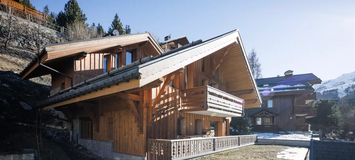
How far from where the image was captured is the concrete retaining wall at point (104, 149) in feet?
34.3

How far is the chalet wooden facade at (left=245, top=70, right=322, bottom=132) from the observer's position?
30.1 metres

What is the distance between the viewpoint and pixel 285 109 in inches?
1240

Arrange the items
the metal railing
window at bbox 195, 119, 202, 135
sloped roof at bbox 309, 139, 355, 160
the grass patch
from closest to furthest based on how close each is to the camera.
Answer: sloped roof at bbox 309, 139, 355, 160, the grass patch, window at bbox 195, 119, 202, 135, the metal railing

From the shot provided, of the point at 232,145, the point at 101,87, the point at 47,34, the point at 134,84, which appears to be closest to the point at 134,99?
the point at 101,87

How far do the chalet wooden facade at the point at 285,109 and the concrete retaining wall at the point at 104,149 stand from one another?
24986 mm

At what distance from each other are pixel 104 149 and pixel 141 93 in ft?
12.7

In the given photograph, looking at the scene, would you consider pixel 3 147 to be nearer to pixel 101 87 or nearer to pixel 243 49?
pixel 101 87

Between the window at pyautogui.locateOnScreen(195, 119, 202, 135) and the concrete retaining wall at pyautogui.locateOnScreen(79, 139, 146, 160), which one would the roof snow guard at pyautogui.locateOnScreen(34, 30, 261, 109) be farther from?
the window at pyautogui.locateOnScreen(195, 119, 202, 135)

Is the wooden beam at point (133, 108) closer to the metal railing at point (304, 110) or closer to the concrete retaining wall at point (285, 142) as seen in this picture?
→ the concrete retaining wall at point (285, 142)

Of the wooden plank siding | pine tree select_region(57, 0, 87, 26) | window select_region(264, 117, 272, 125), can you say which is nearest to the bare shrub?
pine tree select_region(57, 0, 87, 26)

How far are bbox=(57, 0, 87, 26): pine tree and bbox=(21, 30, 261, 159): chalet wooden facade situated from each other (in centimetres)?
2144

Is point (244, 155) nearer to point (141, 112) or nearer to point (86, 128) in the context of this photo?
point (141, 112)

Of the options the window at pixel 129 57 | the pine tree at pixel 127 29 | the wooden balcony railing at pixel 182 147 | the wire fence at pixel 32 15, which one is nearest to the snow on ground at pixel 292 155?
the wooden balcony railing at pixel 182 147

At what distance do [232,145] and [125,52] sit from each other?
804cm
